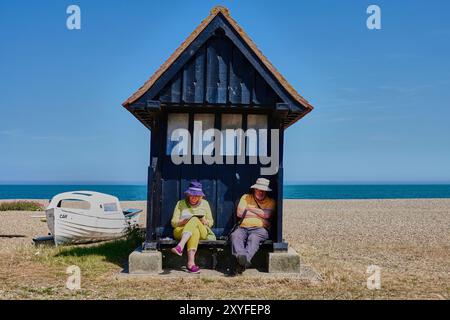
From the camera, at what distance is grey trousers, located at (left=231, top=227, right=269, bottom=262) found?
28.3 feet

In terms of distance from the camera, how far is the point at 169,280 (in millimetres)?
8406

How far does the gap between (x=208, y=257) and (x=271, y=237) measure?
133cm

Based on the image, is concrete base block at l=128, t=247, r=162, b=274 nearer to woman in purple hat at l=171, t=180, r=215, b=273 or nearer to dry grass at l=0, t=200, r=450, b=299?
dry grass at l=0, t=200, r=450, b=299

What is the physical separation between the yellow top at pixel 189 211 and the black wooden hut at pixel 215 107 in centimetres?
42

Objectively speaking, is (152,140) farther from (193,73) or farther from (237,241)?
(237,241)

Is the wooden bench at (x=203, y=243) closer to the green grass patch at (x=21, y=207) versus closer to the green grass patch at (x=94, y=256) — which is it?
the green grass patch at (x=94, y=256)

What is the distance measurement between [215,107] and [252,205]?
2008 mm

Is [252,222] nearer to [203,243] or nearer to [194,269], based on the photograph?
[203,243]

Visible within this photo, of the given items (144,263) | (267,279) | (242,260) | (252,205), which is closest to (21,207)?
(144,263)

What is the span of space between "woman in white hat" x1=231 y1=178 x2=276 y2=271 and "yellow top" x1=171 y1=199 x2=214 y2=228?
1.80 ft

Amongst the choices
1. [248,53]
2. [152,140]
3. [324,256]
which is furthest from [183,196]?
[324,256]

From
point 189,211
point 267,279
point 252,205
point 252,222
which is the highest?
point 252,205

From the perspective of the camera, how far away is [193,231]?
8.73 meters

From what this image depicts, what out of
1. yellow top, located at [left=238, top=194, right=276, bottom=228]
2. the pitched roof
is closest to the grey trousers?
yellow top, located at [left=238, top=194, right=276, bottom=228]
